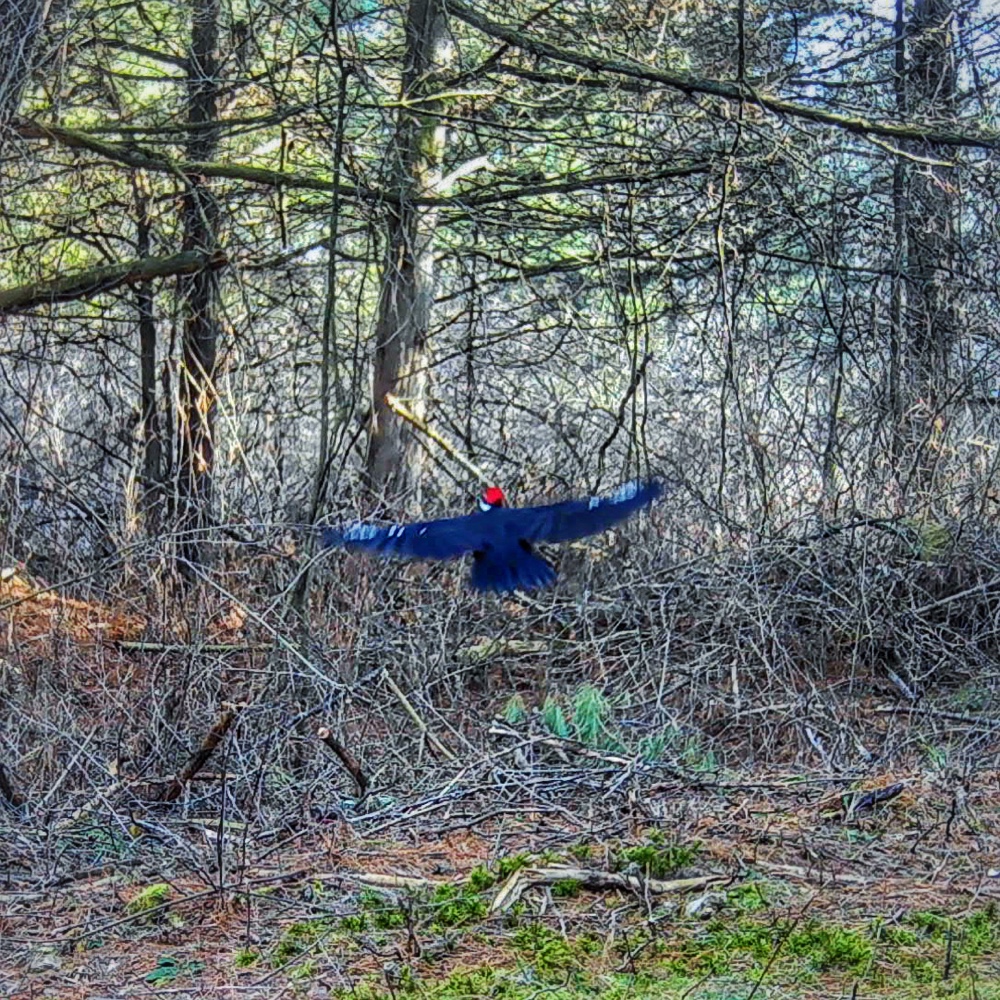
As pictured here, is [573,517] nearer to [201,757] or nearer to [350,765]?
[350,765]

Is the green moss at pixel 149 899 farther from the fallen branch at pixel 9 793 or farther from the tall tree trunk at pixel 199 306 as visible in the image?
the tall tree trunk at pixel 199 306

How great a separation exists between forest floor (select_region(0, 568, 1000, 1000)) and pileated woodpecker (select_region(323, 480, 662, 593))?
0.91 m

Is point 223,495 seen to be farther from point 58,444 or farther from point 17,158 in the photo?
point 17,158

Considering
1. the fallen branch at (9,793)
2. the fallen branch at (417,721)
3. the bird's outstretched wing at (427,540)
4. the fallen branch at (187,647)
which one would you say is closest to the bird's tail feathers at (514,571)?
the bird's outstretched wing at (427,540)

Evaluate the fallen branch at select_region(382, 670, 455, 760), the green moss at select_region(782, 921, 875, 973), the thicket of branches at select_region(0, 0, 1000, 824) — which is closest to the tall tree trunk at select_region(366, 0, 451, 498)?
the thicket of branches at select_region(0, 0, 1000, 824)

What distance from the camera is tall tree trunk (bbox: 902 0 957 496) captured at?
848 cm

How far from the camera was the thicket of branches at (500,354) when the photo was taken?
6598mm

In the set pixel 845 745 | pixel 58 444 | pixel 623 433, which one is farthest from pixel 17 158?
pixel 845 745

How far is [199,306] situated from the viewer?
29.1ft

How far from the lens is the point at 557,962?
145 inches

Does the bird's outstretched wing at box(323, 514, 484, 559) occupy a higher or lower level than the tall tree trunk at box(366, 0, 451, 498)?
lower

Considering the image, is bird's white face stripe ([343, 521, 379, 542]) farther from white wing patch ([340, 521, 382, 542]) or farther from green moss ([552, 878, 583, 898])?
green moss ([552, 878, 583, 898])

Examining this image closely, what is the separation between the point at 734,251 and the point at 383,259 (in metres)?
2.17

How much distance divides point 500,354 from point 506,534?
473 cm
